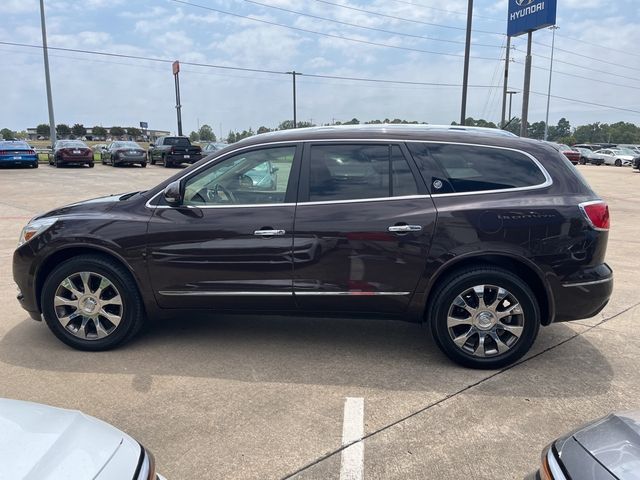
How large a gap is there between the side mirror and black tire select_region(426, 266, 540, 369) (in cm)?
214

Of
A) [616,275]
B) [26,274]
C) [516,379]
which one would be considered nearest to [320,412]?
[516,379]

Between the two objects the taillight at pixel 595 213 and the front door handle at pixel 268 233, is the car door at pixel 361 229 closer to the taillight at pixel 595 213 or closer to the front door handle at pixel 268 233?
the front door handle at pixel 268 233

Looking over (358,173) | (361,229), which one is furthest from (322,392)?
(358,173)

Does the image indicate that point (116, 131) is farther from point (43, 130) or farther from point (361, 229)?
point (361, 229)

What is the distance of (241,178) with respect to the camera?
165 inches

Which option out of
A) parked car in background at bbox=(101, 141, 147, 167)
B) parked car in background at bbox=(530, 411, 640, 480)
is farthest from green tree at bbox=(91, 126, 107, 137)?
parked car in background at bbox=(530, 411, 640, 480)

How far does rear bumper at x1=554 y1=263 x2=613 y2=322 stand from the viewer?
3.85m

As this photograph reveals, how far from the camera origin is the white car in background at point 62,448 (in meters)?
1.60

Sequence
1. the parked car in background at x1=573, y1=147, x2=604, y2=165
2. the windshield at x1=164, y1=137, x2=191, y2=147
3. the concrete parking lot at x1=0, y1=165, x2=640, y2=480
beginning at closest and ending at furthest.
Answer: the concrete parking lot at x1=0, y1=165, x2=640, y2=480 → the windshield at x1=164, y1=137, x2=191, y2=147 → the parked car in background at x1=573, y1=147, x2=604, y2=165

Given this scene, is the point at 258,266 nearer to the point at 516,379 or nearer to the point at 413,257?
the point at 413,257

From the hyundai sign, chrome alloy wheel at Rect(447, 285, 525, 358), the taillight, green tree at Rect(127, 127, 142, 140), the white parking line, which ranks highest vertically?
the hyundai sign

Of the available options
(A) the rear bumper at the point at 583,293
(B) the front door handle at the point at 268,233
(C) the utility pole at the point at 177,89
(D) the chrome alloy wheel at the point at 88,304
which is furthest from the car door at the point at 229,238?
(C) the utility pole at the point at 177,89

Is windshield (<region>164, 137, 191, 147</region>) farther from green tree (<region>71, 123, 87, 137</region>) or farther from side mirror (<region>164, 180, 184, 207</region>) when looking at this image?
green tree (<region>71, 123, 87, 137</region>)

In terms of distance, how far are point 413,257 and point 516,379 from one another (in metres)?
1.18
